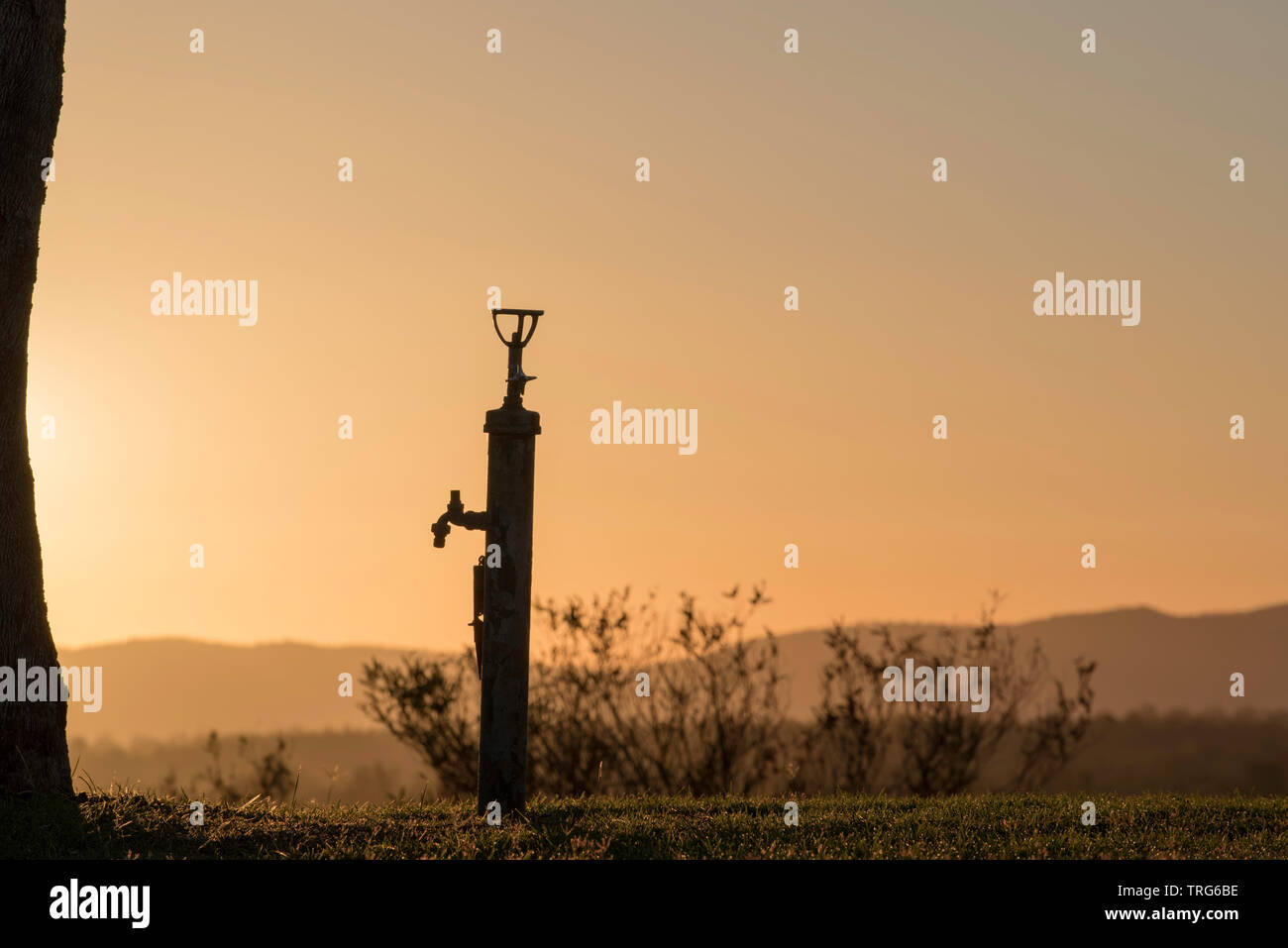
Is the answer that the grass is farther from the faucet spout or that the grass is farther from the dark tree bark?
the faucet spout

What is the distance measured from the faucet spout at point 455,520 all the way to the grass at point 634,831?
189cm

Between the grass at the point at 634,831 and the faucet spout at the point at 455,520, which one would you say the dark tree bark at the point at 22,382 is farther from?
the faucet spout at the point at 455,520

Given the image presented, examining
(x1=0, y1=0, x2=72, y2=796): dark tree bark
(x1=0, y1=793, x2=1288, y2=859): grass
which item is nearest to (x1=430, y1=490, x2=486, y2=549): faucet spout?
(x1=0, y1=793, x2=1288, y2=859): grass

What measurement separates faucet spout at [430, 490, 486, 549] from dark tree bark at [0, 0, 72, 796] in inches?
114

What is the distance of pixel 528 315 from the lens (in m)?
9.07

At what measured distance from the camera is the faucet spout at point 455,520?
29.1 ft

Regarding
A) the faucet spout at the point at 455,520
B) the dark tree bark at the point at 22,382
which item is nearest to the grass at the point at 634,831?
the dark tree bark at the point at 22,382

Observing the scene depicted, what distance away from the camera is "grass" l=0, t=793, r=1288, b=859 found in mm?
→ 7859

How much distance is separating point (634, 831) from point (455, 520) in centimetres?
236

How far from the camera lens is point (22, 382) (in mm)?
9438
